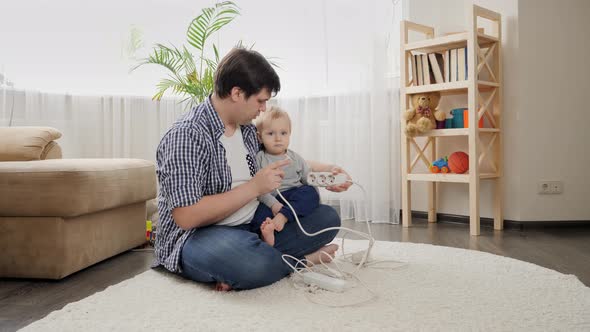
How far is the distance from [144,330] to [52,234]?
76 centimetres

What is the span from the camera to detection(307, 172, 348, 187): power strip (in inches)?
67.4

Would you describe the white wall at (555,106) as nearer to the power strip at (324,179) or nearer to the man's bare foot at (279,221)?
the power strip at (324,179)

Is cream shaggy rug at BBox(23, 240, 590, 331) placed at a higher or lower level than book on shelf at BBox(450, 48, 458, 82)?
lower

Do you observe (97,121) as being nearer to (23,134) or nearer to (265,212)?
(23,134)

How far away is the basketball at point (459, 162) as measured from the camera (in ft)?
9.23

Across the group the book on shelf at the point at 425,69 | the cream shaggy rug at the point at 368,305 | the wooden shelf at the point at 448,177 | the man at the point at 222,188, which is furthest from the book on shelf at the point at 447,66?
the man at the point at 222,188

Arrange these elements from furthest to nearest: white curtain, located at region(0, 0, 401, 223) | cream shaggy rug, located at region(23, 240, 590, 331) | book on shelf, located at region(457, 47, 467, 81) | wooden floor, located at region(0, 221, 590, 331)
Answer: white curtain, located at region(0, 0, 401, 223) → book on shelf, located at region(457, 47, 467, 81) → wooden floor, located at region(0, 221, 590, 331) → cream shaggy rug, located at region(23, 240, 590, 331)

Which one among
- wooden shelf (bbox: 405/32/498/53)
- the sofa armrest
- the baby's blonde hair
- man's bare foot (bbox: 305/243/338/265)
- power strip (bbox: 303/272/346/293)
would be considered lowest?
power strip (bbox: 303/272/346/293)

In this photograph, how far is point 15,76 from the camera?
130 inches

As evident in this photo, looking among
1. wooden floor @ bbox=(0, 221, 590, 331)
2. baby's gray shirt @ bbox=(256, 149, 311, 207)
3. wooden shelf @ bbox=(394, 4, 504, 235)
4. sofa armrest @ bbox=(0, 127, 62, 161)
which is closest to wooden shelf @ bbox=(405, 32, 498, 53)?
wooden shelf @ bbox=(394, 4, 504, 235)

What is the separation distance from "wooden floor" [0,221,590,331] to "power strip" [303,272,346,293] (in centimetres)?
70

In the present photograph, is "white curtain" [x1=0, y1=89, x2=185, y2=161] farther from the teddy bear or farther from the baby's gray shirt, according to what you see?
the baby's gray shirt

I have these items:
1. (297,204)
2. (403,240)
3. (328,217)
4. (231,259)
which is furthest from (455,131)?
(231,259)

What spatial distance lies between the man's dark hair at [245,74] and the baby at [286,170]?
7.3 inches
